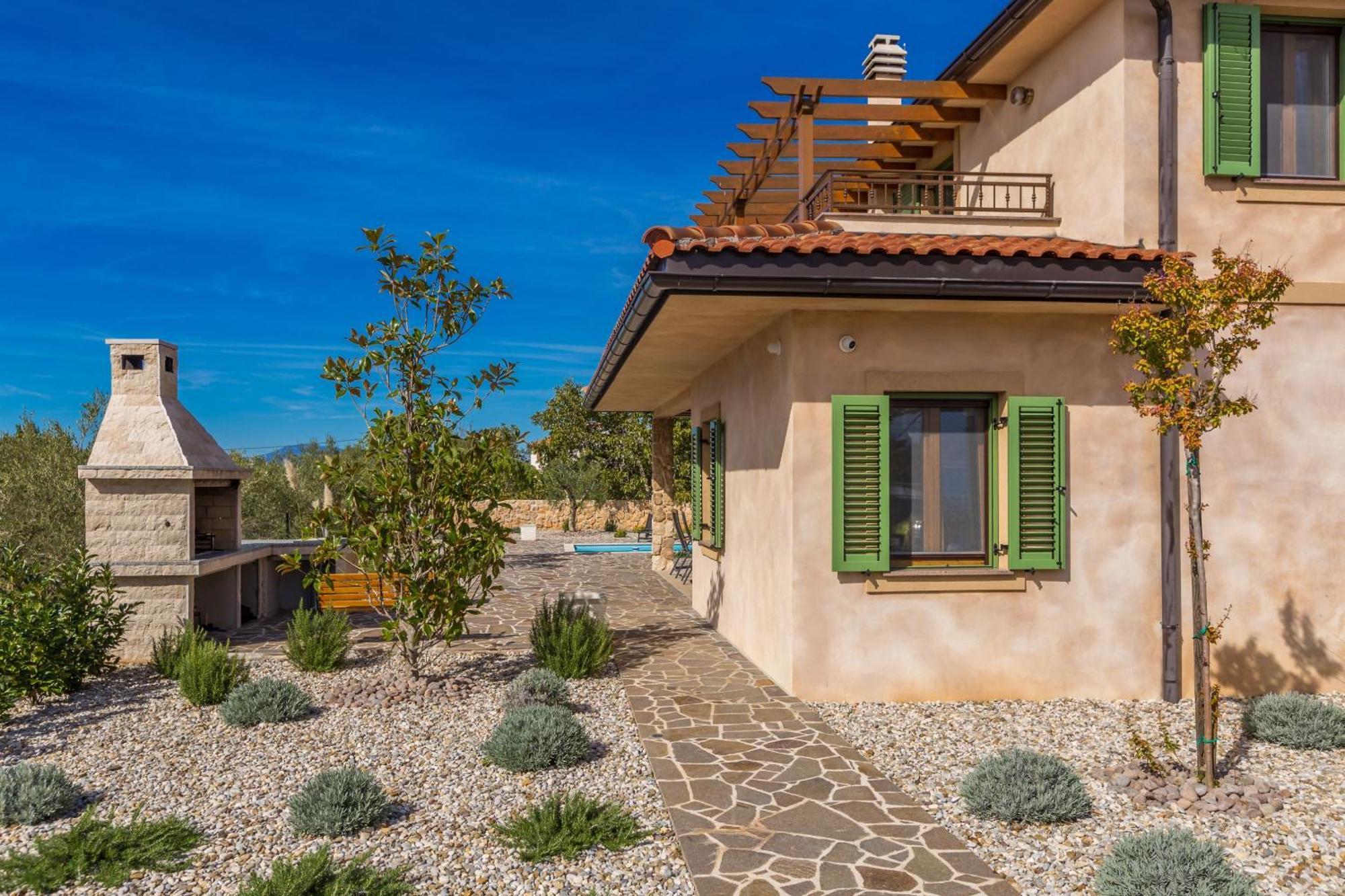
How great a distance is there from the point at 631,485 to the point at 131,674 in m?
22.4

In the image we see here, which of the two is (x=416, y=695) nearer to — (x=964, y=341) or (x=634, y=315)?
(x=634, y=315)

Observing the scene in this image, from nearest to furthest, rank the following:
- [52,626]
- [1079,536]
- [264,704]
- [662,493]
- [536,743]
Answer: [536,743] → [264,704] → [1079,536] → [52,626] → [662,493]

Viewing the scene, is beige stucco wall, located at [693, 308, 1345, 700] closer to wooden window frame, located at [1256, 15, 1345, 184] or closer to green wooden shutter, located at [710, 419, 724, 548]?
wooden window frame, located at [1256, 15, 1345, 184]

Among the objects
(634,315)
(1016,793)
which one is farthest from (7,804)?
(1016,793)

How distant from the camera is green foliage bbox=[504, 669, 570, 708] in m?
7.42

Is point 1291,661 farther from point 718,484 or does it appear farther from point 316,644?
point 316,644

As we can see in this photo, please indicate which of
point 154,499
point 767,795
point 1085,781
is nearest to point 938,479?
point 1085,781

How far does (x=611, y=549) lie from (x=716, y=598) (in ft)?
46.1

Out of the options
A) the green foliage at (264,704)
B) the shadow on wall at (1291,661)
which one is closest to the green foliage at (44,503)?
the green foliage at (264,704)

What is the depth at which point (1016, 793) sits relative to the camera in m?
5.17

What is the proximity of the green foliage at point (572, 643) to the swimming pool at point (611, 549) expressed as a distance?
14.5 metres

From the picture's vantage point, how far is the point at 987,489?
26.5 ft

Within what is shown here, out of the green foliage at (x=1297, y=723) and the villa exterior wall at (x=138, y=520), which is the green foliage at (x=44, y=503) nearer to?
the villa exterior wall at (x=138, y=520)

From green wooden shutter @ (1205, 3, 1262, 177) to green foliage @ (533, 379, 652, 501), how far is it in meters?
24.1
